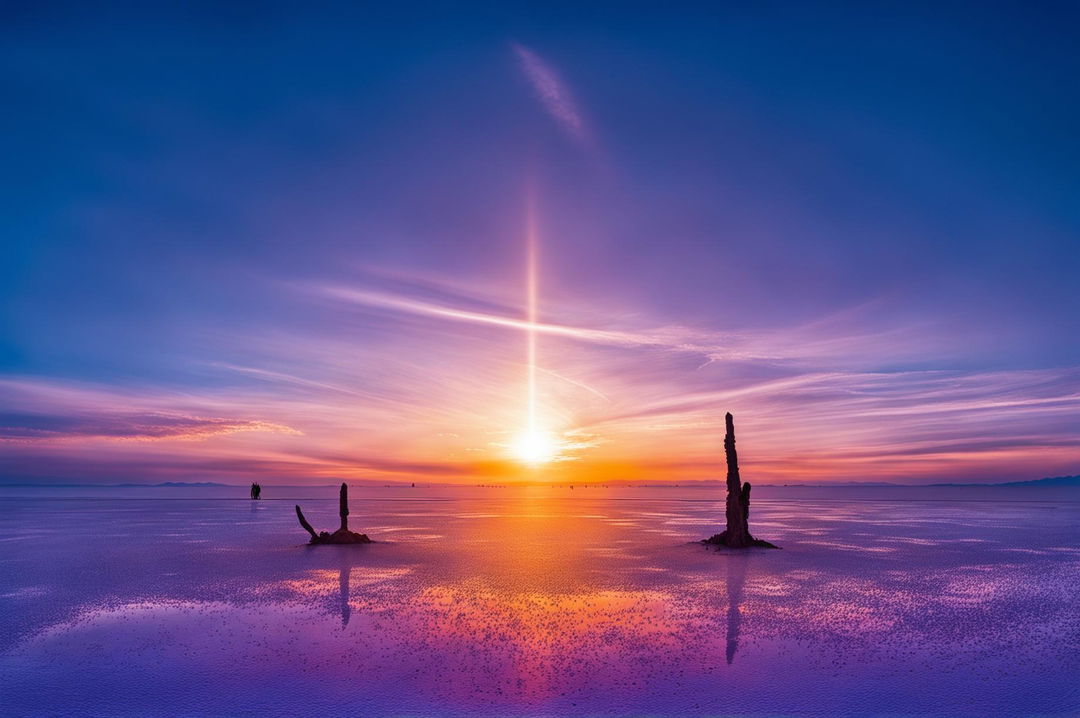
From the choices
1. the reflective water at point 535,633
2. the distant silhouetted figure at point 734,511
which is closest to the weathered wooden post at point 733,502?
the distant silhouetted figure at point 734,511

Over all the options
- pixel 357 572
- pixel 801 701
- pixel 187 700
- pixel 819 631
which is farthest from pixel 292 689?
pixel 357 572

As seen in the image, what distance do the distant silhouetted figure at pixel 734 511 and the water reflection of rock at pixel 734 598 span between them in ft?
13.2

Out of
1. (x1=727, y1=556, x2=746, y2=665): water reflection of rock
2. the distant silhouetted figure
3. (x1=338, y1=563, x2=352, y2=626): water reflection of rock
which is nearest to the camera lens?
(x1=727, y1=556, x2=746, y2=665): water reflection of rock

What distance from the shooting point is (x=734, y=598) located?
18969mm

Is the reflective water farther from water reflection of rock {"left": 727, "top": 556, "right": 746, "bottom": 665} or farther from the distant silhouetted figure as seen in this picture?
the distant silhouetted figure

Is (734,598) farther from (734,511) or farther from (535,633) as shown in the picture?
(734,511)

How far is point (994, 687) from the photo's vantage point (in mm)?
11141

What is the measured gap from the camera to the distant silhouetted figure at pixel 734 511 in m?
33.3

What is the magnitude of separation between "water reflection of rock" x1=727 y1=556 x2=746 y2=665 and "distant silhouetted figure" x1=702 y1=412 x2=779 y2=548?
13.2ft

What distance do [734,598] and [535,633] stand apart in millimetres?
7335

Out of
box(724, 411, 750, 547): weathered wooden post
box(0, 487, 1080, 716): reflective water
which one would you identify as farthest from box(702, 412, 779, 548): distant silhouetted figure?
box(0, 487, 1080, 716): reflective water

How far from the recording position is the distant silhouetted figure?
33.3 metres

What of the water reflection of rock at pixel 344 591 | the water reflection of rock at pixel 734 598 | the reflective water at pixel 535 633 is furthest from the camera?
the water reflection of rock at pixel 344 591

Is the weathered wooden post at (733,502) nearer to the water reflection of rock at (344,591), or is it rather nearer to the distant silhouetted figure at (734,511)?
the distant silhouetted figure at (734,511)
